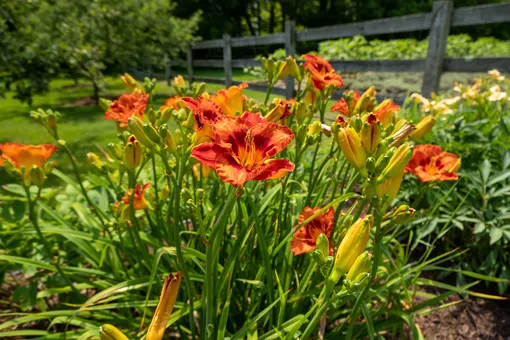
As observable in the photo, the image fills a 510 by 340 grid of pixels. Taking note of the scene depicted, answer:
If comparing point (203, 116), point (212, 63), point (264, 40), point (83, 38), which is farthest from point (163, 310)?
point (212, 63)

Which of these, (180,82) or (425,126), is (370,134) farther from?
(180,82)

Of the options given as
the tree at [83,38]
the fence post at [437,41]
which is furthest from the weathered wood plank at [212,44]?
the fence post at [437,41]

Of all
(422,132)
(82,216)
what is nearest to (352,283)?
(422,132)

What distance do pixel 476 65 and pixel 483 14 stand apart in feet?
1.35

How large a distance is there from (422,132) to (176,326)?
837 millimetres

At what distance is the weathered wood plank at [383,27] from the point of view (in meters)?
3.44

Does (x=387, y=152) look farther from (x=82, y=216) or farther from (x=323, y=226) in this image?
(x=82, y=216)

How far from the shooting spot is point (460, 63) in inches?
125

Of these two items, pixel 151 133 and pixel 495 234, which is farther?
pixel 495 234

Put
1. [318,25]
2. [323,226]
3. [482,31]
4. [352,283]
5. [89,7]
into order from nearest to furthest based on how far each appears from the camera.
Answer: [352,283]
[323,226]
[89,7]
[482,31]
[318,25]

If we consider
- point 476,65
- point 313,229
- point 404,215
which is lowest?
point 313,229

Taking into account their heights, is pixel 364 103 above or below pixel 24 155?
above

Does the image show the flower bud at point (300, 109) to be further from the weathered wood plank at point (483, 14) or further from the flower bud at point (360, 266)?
the weathered wood plank at point (483, 14)

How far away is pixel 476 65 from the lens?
9.98ft
